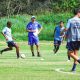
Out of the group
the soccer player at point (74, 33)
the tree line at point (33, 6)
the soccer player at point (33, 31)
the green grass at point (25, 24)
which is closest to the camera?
the soccer player at point (74, 33)

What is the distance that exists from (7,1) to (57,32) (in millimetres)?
46401

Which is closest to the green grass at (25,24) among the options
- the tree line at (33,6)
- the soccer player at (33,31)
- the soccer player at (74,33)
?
the tree line at (33,6)

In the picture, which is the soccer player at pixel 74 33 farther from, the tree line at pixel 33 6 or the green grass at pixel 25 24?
the tree line at pixel 33 6

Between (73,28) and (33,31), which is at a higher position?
(73,28)

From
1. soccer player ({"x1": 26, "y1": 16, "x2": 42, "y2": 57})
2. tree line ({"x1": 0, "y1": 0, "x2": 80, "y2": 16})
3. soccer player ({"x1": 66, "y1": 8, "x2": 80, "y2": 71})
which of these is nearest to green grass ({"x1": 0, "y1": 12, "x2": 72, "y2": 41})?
tree line ({"x1": 0, "y1": 0, "x2": 80, "y2": 16})

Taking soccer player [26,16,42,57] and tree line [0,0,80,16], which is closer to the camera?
soccer player [26,16,42,57]

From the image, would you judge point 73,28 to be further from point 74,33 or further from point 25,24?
point 25,24

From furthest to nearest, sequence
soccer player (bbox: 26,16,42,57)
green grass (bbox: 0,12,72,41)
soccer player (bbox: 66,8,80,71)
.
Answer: green grass (bbox: 0,12,72,41) → soccer player (bbox: 26,16,42,57) → soccer player (bbox: 66,8,80,71)

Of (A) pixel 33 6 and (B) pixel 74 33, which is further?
(A) pixel 33 6

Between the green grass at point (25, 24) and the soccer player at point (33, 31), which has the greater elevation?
the soccer player at point (33, 31)

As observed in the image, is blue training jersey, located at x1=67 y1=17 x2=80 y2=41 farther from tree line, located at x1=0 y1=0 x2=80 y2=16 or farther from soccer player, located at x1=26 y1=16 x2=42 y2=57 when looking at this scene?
tree line, located at x1=0 y1=0 x2=80 y2=16

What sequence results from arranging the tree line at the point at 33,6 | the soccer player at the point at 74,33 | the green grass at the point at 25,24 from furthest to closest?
the tree line at the point at 33,6, the green grass at the point at 25,24, the soccer player at the point at 74,33

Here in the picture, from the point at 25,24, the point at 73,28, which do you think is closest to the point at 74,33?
the point at 73,28

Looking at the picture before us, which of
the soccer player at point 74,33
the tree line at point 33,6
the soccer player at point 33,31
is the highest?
the soccer player at point 74,33
